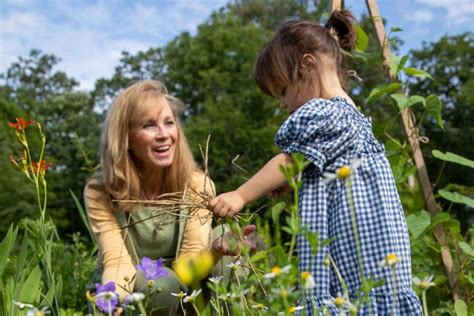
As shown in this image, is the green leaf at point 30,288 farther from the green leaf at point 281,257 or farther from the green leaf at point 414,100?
the green leaf at point 414,100

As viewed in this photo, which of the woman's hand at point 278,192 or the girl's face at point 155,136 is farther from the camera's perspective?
the girl's face at point 155,136

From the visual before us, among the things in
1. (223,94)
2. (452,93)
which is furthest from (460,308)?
(452,93)

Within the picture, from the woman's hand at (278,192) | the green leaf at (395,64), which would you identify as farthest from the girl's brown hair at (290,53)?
the green leaf at (395,64)

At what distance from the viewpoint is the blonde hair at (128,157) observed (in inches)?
91.4

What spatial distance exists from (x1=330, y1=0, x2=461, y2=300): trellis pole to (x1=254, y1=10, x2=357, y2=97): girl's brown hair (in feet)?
2.10

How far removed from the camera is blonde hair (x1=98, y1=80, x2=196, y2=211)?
2322 millimetres

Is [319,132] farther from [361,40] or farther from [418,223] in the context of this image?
[361,40]

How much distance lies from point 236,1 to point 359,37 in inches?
876

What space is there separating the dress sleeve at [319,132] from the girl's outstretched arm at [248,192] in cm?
8

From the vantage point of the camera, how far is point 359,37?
2410 millimetres

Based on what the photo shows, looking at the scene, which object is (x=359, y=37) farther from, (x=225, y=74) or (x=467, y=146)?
(x=467, y=146)

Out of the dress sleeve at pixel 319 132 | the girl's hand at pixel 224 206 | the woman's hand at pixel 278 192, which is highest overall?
the dress sleeve at pixel 319 132

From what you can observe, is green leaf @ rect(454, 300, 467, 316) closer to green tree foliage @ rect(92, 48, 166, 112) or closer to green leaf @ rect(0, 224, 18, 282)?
green leaf @ rect(0, 224, 18, 282)

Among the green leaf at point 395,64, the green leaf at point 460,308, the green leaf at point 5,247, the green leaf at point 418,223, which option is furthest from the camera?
the green leaf at point 395,64
